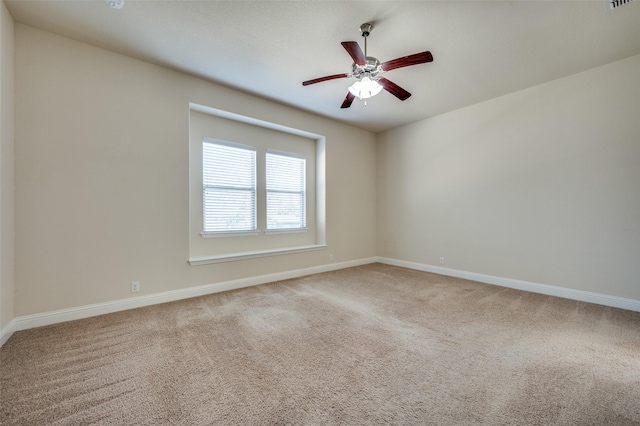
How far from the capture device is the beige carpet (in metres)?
1.54

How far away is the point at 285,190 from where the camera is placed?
197 inches

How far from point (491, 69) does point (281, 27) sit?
2.76 m

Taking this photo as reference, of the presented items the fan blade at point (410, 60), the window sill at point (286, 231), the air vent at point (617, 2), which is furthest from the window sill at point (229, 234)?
the air vent at point (617, 2)

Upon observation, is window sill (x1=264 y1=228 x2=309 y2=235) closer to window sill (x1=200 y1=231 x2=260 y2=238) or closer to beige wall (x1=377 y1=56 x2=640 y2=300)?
window sill (x1=200 y1=231 x2=260 y2=238)

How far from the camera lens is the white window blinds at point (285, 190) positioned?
15.8 ft

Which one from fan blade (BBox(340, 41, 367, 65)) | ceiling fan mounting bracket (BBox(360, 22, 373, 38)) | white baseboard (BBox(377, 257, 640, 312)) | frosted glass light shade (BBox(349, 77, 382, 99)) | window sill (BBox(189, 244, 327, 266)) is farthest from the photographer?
window sill (BBox(189, 244, 327, 266))

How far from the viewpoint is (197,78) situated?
12.1ft

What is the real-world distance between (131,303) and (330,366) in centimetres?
262

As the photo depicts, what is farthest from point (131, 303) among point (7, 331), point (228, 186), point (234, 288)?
point (228, 186)

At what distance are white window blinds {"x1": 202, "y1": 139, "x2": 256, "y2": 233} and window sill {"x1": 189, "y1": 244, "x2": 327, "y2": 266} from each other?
451mm

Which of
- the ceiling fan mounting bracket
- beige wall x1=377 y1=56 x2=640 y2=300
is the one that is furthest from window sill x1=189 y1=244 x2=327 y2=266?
the ceiling fan mounting bracket

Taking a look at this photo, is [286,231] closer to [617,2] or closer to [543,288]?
[543,288]

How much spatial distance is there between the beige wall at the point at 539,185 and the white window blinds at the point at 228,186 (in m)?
3.30

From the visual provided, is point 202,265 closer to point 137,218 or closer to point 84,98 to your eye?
point 137,218
